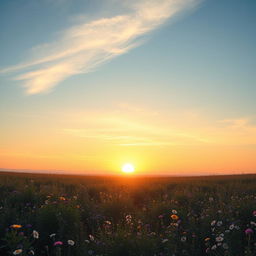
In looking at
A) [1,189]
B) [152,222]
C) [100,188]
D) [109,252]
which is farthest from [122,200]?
[100,188]

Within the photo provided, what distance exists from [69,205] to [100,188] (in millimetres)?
10987

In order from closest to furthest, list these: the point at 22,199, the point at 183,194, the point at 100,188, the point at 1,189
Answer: the point at 22,199 < the point at 183,194 < the point at 1,189 < the point at 100,188

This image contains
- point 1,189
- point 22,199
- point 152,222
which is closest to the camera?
point 152,222

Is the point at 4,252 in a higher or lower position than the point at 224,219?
lower

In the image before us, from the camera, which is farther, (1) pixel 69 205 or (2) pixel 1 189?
(2) pixel 1 189

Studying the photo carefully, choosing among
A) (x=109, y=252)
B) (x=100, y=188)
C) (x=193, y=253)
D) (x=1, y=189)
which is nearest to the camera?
(x=109, y=252)

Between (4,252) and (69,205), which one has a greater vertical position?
(69,205)

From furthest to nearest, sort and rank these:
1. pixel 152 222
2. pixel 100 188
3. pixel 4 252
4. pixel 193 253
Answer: pixel 100 188 < pixel 152 222 < pixel 4 252 < pixel 193 253

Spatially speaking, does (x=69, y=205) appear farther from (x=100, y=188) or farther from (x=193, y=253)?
(x=100, y=188)

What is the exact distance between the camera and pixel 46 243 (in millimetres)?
7367

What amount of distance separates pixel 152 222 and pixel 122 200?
2.04 meters

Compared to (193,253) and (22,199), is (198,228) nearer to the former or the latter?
(193,253)

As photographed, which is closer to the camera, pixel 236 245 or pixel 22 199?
pixel 236 245

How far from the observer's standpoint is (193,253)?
6.30 metres
